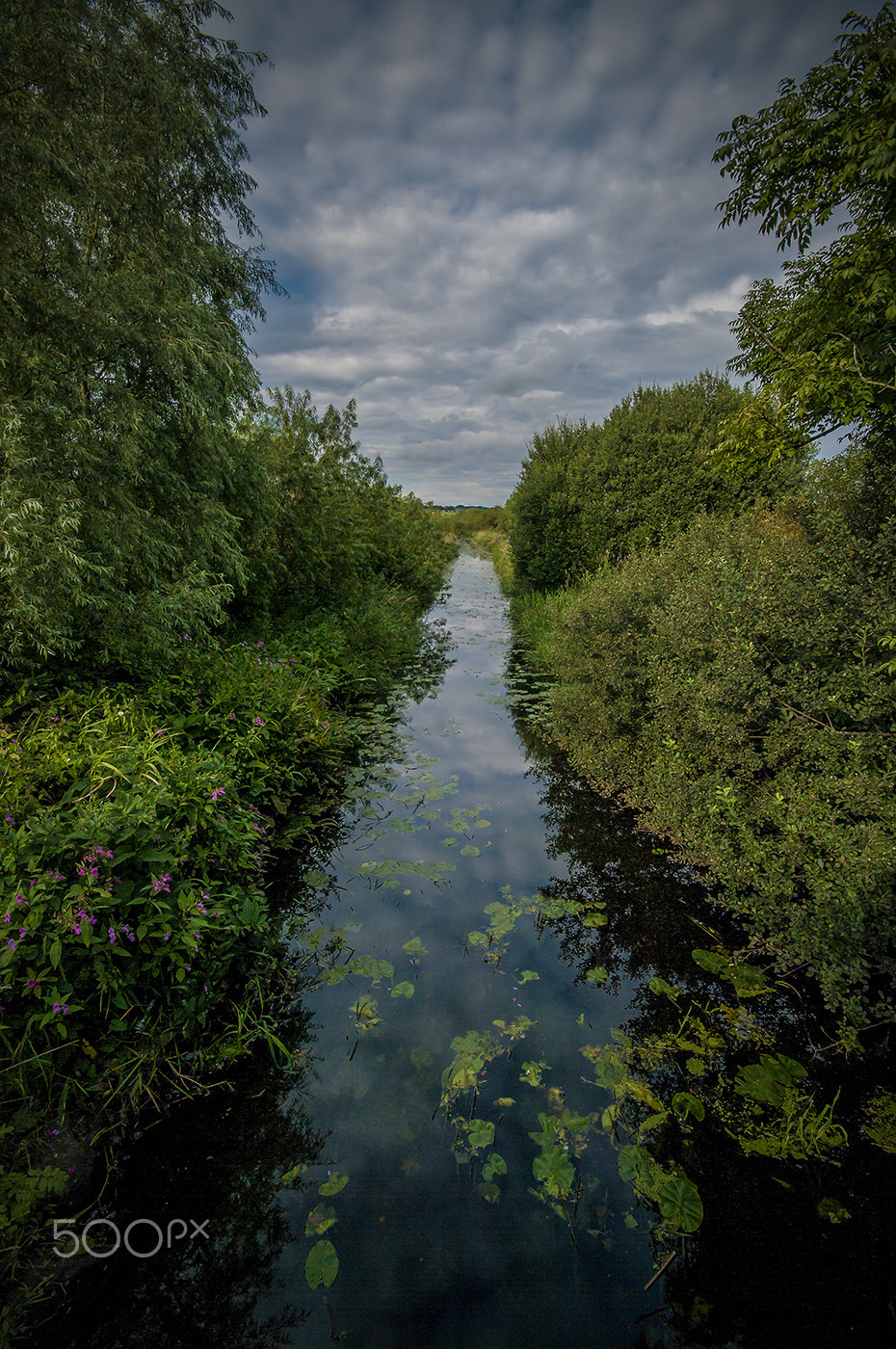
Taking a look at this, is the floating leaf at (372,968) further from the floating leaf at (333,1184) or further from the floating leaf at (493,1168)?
the floating leaf at (493,1168)

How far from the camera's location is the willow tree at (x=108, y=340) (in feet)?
14.6

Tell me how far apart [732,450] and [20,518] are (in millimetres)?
7708

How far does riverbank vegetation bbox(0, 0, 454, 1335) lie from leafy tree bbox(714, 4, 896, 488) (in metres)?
5.98

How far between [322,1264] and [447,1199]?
0.64 m

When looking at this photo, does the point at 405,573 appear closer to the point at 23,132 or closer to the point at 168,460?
the point at 168,460

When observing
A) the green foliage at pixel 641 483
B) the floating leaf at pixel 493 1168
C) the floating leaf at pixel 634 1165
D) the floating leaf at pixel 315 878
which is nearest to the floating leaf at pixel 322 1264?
the floating leaf at pixel 493 1168

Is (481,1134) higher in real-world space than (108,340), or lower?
lower

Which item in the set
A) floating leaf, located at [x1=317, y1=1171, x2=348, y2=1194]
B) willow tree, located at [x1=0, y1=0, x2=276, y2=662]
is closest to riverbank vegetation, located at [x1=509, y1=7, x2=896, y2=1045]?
floating leaf, located at [x1=317, y1=1171, x2=348, y2=1194]

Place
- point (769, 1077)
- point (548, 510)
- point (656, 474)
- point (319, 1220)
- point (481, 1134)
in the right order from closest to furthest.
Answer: point (319, 1220) → point (481, 1134) → point (769, 1077) → point (656, 474) → point (548, 510)

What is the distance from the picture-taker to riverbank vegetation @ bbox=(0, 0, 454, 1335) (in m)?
2.65

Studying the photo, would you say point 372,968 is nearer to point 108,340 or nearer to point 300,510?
point 108,340

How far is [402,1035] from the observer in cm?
351

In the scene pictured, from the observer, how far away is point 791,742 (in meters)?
4.12

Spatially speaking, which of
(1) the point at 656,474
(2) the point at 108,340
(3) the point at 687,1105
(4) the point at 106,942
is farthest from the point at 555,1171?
(1) the point at 656,474
